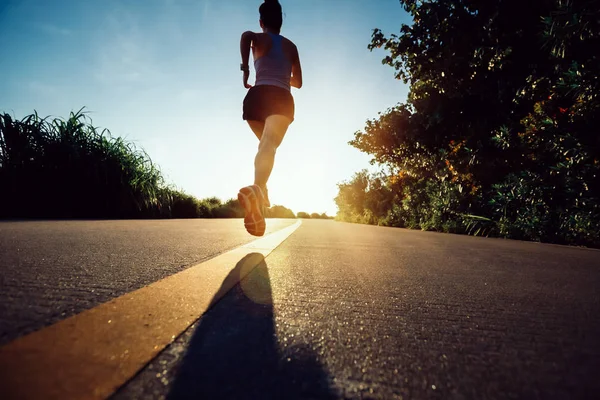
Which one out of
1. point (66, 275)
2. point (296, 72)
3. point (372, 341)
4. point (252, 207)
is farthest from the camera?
point (296, 72)

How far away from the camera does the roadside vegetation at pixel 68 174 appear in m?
7.97

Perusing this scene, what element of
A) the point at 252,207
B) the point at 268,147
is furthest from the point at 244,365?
the point at 268,147

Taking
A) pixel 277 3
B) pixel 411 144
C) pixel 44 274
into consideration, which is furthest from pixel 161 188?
pixel 44 274

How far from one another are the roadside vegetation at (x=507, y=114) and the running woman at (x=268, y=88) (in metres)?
4.60

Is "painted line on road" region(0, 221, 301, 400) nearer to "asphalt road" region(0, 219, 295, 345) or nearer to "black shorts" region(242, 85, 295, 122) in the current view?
"asphalt road" region(0, 219, 295, 345)

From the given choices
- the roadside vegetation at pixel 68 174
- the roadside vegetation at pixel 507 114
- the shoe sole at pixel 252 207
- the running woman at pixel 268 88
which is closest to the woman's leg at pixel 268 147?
the running woman at pixel 268 88

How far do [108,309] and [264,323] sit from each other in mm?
469

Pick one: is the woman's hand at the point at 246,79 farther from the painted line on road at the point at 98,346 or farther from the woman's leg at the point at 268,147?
the painted line on road at the point at 98,346

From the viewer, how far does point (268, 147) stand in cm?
317

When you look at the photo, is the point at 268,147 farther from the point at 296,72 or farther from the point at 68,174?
the point at 68,174

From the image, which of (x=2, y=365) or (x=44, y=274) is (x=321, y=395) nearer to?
(x=2, y=365)

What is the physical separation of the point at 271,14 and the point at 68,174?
26.4 ft

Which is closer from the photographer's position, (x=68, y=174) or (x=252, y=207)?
(x=252, y=207)

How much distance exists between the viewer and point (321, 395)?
0.57 meters
